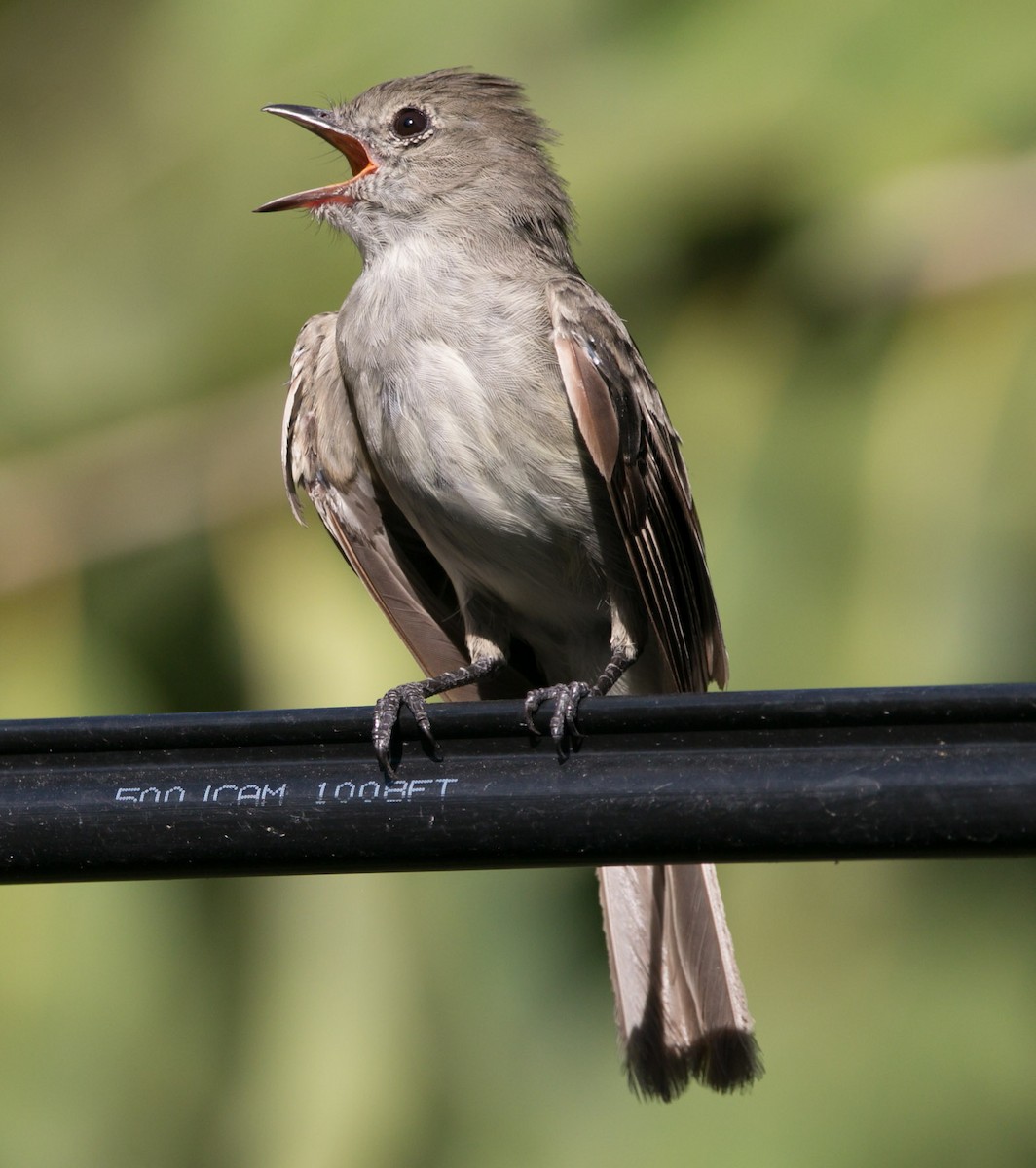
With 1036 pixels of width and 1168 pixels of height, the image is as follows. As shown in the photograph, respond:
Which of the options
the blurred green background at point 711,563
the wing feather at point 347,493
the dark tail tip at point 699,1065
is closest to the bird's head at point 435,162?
the wing feather at point 347,493

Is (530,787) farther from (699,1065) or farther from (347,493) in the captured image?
(347,493)

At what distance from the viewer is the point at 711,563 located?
6.37 metres

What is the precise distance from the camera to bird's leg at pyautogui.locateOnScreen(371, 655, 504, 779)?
2.58 metres

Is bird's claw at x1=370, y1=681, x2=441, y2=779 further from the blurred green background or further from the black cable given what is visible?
the blurred green background

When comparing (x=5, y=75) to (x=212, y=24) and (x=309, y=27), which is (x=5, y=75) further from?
(x=309, y=27)

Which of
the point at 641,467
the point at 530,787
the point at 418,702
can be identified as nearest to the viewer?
the point at 530,787

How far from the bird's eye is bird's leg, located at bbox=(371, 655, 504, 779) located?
5.67ft

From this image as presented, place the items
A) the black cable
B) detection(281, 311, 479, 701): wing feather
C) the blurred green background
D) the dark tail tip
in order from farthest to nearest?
the blurred green background → detection(281, 311, 479, 701): wing feather → the dark tail tip → the black cable

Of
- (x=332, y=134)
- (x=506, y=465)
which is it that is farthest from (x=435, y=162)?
(x=506, y=465)

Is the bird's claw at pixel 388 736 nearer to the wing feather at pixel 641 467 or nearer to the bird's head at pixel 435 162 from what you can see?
the wing feather at pixel 641 467

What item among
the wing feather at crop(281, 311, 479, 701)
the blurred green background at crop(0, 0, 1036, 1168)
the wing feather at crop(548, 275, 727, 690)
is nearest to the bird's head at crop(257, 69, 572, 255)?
the wing feather at crop(281, 311, 479, 701)

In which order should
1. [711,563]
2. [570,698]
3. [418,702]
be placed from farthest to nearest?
[711,563], [418,702], [570,698]

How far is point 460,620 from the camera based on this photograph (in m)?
5.14

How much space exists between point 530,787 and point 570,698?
1024 mm
